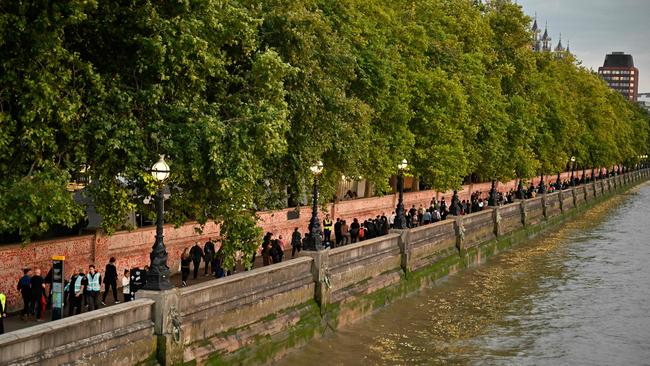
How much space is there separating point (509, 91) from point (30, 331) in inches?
2153

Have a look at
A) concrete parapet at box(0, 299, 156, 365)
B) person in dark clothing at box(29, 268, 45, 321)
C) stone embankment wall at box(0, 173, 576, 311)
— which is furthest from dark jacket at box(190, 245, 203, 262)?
concrete parapet at box(0, 299, 156, 365)

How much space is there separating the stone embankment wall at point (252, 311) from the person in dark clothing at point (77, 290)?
4433 millimetres

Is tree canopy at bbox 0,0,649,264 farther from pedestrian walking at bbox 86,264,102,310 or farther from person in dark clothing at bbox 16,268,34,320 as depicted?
person in dark clothing at bbox 16,268,34,320

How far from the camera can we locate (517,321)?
29578mm

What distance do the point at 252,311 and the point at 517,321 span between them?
38.5 ft

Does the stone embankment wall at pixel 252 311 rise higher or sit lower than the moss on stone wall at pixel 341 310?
higher

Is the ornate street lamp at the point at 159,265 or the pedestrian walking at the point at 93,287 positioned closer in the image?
the ornate street lamp at the point at 159,265

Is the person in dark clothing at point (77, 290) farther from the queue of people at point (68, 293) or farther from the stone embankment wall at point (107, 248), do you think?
the stone embankment wall at point (107, 248)

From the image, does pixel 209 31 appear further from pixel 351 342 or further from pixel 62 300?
pixel 351 342

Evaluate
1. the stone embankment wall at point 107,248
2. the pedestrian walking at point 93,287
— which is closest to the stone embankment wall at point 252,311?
the stone embankment wall at point 107,248

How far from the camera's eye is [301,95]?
26812 millimetres

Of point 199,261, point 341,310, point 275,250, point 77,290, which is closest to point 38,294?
point 77,290

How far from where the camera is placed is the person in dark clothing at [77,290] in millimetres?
22391

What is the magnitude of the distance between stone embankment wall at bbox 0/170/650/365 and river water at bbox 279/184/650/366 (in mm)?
693
